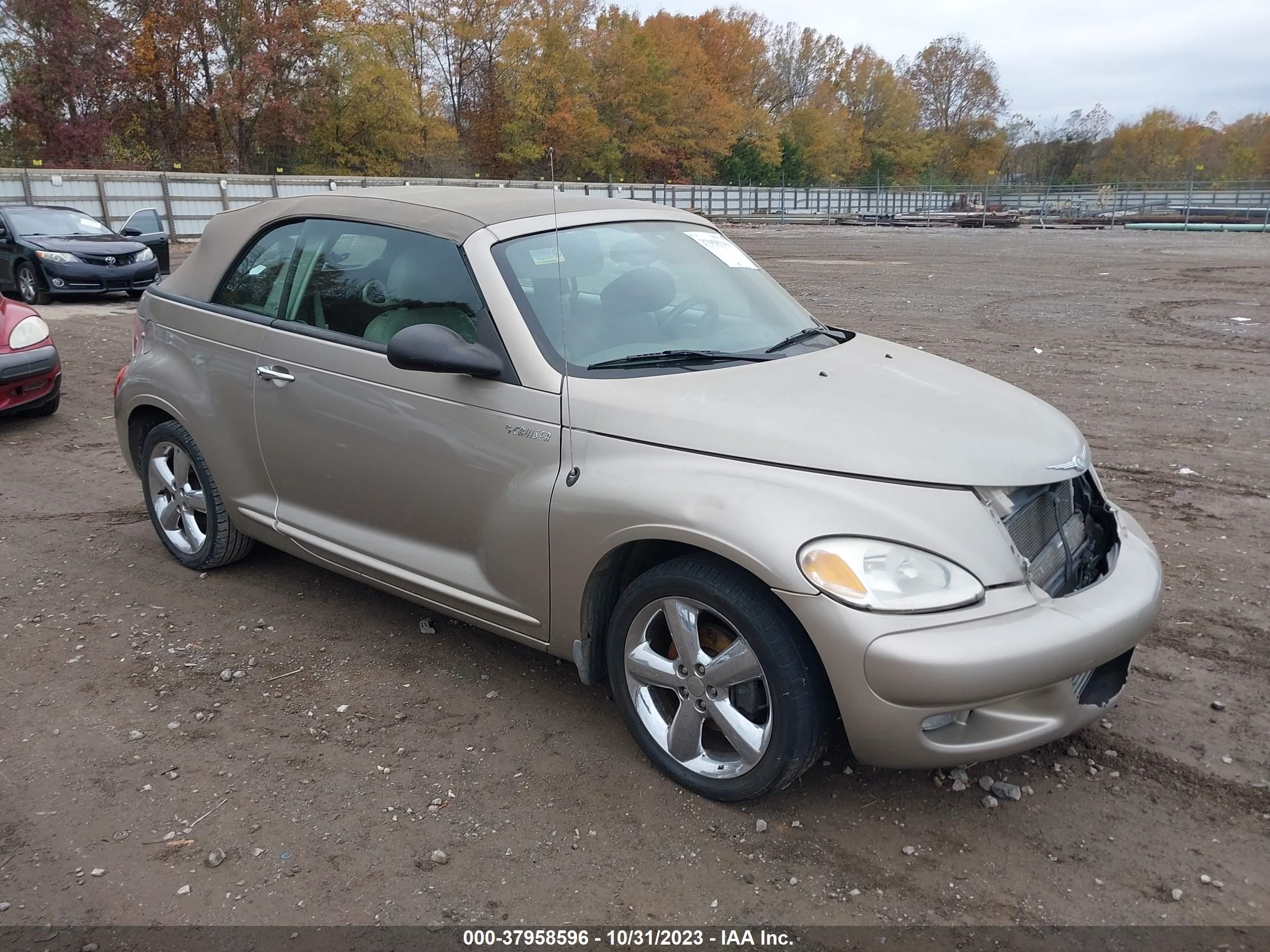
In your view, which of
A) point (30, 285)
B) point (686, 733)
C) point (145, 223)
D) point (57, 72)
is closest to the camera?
point (686, 733)

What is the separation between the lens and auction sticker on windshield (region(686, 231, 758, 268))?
169 inches

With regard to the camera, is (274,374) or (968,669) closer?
(968,669)

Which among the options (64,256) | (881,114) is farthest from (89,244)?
(881,114)

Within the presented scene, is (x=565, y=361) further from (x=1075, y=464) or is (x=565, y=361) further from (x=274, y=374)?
(x=1075, y=464)

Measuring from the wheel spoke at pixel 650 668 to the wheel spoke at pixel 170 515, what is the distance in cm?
293

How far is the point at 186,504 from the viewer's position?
4973 millimetres

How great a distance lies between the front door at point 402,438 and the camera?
345cm

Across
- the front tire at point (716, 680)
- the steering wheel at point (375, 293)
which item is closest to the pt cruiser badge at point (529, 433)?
the front tire at point (716, 680)

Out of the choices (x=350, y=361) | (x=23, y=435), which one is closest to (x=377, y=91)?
(x=23, y=435)

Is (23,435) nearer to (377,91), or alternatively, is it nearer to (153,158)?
(153,158)

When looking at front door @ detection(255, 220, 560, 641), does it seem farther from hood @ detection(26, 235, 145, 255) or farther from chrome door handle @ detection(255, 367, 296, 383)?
hood @ detection(26, 235, 145, 255)

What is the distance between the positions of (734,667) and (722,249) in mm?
2100

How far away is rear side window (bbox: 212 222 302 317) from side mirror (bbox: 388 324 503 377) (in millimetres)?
1231

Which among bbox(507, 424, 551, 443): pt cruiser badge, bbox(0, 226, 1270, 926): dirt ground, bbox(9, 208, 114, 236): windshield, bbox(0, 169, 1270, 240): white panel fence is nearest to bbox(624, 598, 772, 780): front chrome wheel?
bbox(0, 226, 1270, 926): dirt ground
